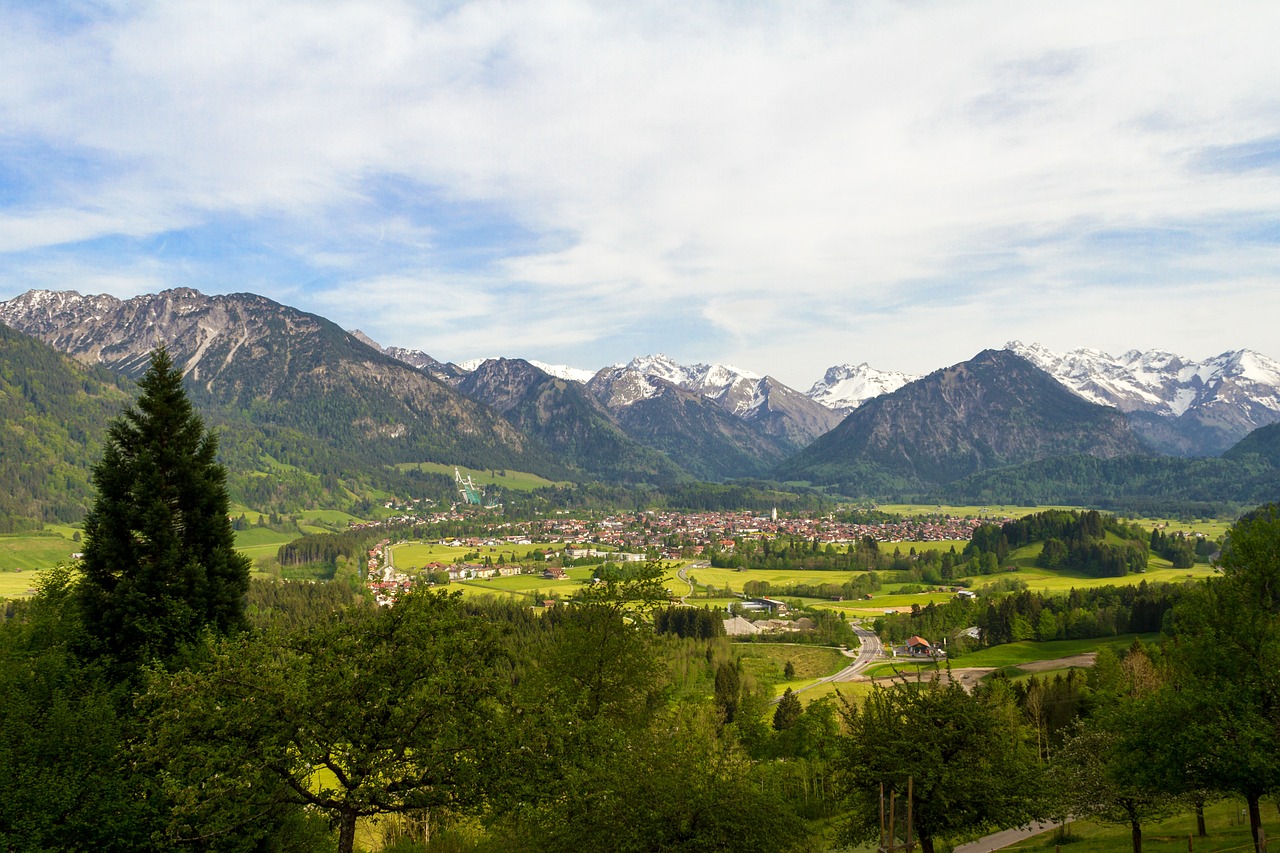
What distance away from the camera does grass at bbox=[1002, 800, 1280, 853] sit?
3422cm

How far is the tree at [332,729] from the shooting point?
1836 cm

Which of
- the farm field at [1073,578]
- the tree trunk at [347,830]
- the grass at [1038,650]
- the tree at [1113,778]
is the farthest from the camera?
the farm field at [1073,578]

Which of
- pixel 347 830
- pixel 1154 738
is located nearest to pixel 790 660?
pixel 1154 738

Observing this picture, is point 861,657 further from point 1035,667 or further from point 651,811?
point 651,811

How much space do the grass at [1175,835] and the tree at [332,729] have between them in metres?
33.0

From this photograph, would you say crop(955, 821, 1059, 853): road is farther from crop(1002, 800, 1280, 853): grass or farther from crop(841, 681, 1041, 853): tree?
crop(841, 681, 1041, 853): tree

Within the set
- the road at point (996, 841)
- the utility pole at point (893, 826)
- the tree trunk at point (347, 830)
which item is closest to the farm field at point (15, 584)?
the tree trunk at point (347, 830)

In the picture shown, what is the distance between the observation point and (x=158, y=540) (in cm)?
3206

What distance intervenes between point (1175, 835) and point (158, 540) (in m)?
52.1

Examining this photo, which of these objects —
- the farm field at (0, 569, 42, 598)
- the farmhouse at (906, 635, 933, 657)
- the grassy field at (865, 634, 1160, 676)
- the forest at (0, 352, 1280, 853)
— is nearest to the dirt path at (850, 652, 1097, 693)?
the grassy field at (865, 634, 1160, 676)

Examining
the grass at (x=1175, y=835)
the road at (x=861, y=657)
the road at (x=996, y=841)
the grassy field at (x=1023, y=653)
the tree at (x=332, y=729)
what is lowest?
the road at (x=861, y=657)

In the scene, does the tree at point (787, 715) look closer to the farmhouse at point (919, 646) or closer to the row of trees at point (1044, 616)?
the farmhouse at point (919, 646)

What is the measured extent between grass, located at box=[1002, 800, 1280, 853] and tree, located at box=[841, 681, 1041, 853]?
40.6 feet

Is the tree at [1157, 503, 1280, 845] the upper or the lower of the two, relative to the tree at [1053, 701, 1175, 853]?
upper
